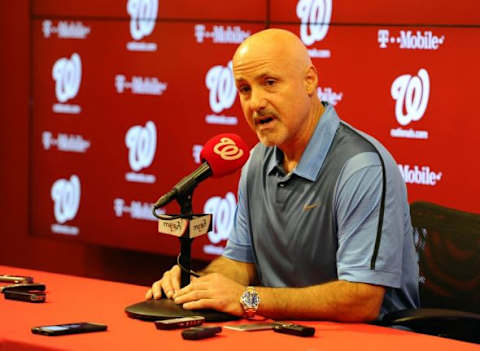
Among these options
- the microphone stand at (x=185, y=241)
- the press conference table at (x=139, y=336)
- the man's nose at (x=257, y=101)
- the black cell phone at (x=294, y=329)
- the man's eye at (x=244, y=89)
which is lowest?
the press conference table at (x=139, y=336)

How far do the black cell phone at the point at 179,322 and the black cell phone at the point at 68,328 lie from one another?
147mm

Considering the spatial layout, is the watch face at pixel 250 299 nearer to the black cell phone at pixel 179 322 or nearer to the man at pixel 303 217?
the man at pixel 303 217

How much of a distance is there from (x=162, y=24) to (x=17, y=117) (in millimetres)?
1360

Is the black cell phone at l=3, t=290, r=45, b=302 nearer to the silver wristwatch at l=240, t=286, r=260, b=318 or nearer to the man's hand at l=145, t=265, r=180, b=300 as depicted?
the man's hand at l=145, t=265, r=180, b=300

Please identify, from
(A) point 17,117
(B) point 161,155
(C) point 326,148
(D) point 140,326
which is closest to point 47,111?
(A) point 17,117

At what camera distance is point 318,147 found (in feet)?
10.1

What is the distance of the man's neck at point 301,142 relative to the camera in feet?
10.3

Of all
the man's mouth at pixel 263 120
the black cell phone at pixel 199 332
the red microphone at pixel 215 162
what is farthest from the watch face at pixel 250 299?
the man's mouth at pixel 263 120

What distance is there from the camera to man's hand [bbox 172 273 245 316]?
265cm

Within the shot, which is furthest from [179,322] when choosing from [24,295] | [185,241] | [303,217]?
[303,217]

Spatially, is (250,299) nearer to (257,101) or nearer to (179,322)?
(179,322)

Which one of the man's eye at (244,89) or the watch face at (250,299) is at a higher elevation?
the man's eye at (244,89)

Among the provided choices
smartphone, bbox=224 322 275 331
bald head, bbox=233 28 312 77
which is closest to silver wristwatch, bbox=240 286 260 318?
smartphone, bbox=224 322 275 331

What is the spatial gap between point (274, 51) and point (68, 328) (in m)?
1.10
